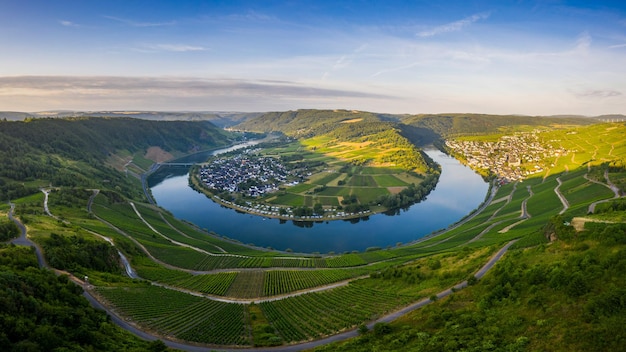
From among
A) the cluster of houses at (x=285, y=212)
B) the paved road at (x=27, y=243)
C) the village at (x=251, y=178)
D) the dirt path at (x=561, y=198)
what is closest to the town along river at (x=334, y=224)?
the cluster of houses at (x=285, y=212)

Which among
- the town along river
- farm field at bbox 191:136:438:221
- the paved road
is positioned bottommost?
the town along river

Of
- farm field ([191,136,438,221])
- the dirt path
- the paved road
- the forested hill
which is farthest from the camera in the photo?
farm field ([191,136,438,221])

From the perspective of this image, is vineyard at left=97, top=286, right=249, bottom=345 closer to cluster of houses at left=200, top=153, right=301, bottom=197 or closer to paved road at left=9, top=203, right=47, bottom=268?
paved road at left=9, top=203, right=47, bottom=268

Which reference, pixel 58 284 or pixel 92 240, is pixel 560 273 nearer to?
pixel 58 284

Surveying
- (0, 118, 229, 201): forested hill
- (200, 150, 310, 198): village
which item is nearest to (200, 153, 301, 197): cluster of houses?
(200, 150, 310, 198): village

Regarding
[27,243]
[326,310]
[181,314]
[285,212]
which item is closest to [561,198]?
[285,212]

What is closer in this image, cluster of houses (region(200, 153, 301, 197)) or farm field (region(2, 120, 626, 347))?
farm field (region(2, 120, 626, 347))

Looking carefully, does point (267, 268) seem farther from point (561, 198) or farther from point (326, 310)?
point (561, 198)

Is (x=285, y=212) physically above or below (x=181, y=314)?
below
